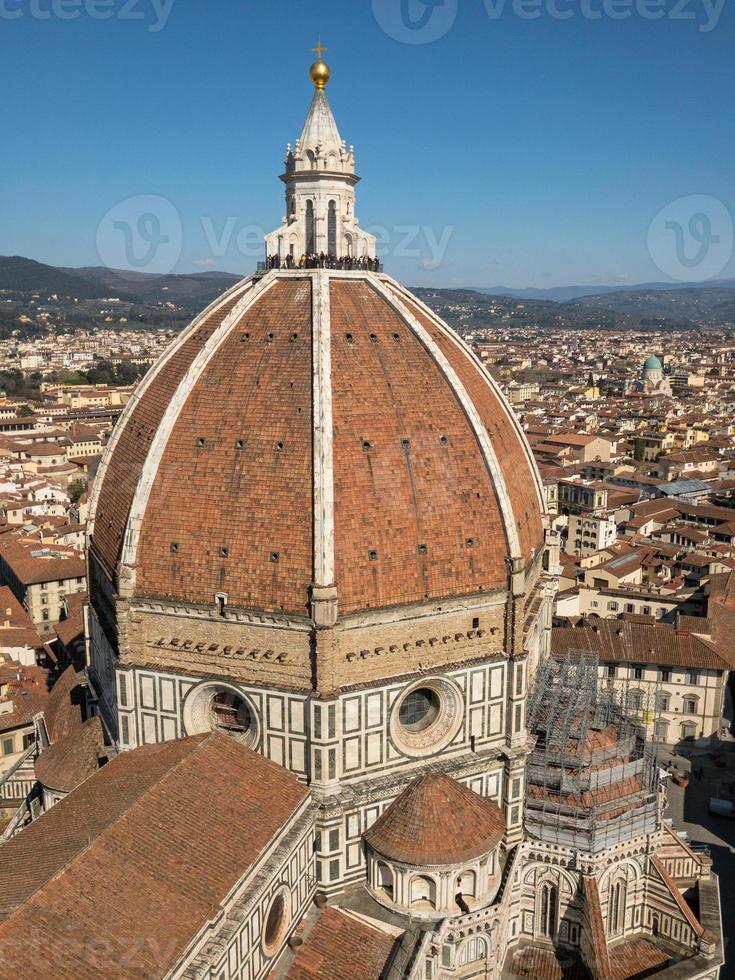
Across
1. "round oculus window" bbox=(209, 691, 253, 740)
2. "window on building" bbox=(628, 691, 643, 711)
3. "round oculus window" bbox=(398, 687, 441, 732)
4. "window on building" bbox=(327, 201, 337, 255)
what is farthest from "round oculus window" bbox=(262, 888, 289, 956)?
"window on building" bbox=(327, 201, 337, 255)

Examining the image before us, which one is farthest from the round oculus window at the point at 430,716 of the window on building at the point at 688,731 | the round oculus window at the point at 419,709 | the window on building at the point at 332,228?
the window on building at the point at 688,731

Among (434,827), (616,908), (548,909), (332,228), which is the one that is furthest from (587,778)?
(332,228)

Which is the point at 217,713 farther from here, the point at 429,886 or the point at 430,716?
the point at 429,886

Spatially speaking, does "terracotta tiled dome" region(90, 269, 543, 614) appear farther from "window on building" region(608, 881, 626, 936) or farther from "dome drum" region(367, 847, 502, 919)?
"window on building" region(608, 881, 626, 936)

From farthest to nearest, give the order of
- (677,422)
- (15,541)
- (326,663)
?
(677,422)
(15,541)
(326,663)

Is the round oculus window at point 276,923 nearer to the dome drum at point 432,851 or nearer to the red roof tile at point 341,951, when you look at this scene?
the red roof tile at point 341,951

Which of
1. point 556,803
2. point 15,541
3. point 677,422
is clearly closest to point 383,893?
point 556,803

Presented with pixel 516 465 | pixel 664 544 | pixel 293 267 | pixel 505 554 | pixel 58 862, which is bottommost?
pixel 664 544

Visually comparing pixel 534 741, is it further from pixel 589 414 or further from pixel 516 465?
pixel 589 414
